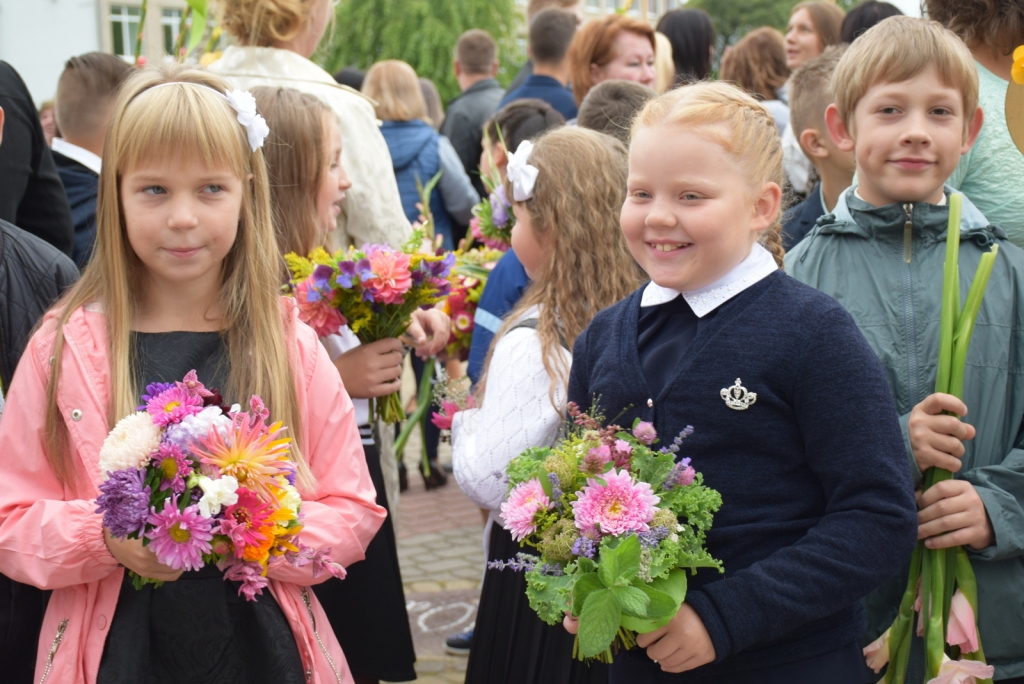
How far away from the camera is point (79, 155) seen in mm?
4844

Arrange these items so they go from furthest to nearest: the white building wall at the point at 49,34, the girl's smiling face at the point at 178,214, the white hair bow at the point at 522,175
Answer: the white building wall at the point at 49,34 → the white hair bow at the point at 522,175 → the girl's smiling face at the point at 178,214

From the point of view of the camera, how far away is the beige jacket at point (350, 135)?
4.28 metres

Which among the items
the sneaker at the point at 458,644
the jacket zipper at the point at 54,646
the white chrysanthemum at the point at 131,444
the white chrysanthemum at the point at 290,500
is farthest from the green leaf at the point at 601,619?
the sneaker at the point at 458,644

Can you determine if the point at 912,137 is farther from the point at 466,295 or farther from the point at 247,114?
the point at 466,295

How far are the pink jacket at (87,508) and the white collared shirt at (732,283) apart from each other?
3.02ft

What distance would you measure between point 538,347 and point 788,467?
0.96 m

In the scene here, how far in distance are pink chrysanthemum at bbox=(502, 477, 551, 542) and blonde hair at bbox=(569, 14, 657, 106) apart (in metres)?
4.21

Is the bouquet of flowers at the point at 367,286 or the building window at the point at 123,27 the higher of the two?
the bouquet of flowers at the point at 367,286

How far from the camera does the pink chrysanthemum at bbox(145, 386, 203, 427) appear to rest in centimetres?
197

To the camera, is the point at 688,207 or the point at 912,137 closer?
the point at 688,207

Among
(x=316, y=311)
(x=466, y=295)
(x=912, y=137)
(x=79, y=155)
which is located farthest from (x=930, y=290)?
(x=79, y=155)

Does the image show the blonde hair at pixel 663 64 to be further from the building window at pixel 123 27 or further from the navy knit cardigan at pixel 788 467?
the building window at pixel 123 27

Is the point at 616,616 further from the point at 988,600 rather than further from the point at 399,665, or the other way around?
the point at 399,665

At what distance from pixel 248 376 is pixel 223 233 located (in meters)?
0.37
